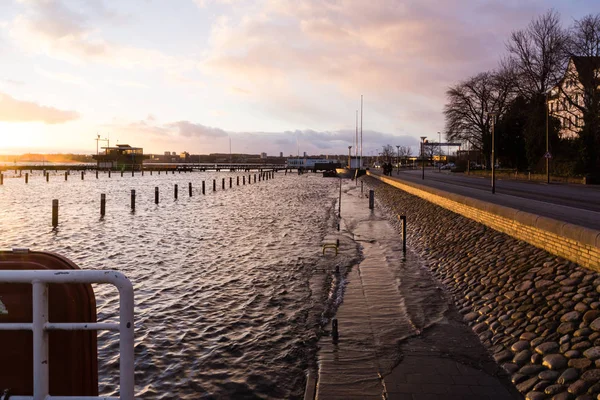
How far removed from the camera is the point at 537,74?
48688mm

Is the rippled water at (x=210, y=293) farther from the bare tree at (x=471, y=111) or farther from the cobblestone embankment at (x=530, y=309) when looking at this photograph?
the bare tree at (x=471, y=111)

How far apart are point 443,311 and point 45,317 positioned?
8.71 m

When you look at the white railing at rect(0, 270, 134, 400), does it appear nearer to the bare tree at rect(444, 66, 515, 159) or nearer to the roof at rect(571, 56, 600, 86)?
the roof at rect(571, 56, 600, 86)

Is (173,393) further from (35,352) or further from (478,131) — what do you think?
(478,131)

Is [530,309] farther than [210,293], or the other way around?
[210,293]

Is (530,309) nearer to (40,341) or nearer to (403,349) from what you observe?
(403,349)

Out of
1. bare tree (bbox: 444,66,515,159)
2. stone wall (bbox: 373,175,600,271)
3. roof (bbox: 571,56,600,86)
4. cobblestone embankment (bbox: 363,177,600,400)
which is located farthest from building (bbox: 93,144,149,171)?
cobblestone embankment (bbox: 363,177,600,400)

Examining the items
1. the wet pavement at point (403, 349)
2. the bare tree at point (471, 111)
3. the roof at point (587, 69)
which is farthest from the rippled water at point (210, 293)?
the bare tree at point (471, 111)

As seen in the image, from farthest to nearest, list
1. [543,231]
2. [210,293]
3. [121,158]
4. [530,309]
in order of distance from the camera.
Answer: [121,158]
[210,293]
[543,231]
[530,309]

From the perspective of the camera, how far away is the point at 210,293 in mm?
11570

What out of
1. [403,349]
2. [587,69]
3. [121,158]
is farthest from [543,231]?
[121,158]

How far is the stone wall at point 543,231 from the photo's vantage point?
29.0 ft

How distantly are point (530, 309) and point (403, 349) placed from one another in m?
2.68

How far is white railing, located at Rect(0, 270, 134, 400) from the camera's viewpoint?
3164 millimetres
